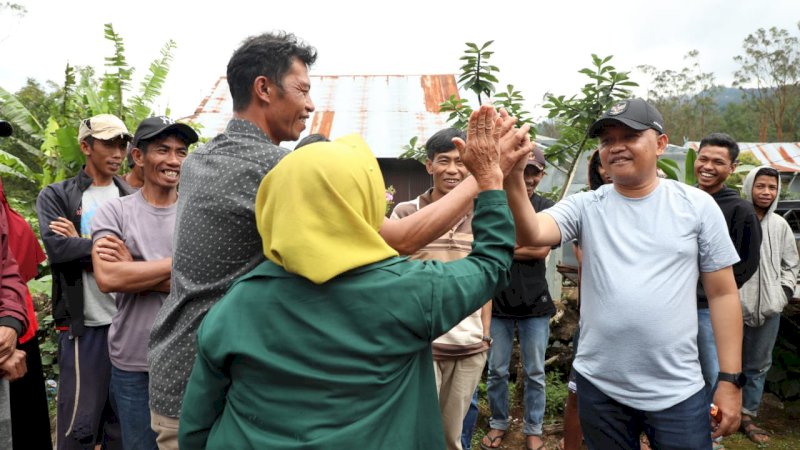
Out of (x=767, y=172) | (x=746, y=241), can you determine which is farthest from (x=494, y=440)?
(x=767, y=172)

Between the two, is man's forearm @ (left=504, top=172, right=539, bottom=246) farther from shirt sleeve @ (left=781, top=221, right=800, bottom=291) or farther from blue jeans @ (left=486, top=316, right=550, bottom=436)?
shirt sleeve @ (left=781, top=221, right=800, bottom=291)

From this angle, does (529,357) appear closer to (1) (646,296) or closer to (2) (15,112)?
(1) (646,296)

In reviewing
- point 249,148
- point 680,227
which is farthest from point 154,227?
point 680,227

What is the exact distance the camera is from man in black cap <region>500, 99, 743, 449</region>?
7.38 feet

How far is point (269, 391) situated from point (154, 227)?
1.49 meters

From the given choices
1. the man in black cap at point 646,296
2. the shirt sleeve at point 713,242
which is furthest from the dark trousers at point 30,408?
the shirt sleeve at point 713,242

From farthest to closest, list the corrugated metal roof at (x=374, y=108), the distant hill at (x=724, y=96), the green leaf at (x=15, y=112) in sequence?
the distant hill at (x=724, y=96)
the corrugated metal roof at (x=374, y=108)
the green leaf at (x=15, y=112)

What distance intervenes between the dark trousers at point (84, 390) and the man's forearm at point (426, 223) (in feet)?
6.69

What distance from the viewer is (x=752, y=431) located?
186 inches

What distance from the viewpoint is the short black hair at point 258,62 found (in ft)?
6.53

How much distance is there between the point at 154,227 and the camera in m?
2.65

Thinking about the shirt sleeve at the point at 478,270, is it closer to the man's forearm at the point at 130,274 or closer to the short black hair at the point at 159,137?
the man's forearm at the point at 130,274

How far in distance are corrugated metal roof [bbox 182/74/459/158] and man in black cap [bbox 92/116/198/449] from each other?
27.0 feet

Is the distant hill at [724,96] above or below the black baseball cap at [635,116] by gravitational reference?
above
